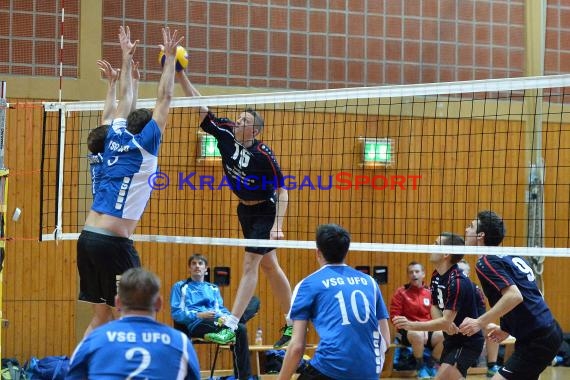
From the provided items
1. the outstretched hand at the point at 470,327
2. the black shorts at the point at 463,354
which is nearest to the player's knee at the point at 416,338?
the black shorts at the point at 463,354

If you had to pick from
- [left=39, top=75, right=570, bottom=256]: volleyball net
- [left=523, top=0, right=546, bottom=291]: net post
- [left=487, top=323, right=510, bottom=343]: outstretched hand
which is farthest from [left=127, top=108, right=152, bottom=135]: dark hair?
[left=523, top=0, right=546, bottom=291]: net post

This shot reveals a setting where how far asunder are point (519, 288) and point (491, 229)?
61 centimetres

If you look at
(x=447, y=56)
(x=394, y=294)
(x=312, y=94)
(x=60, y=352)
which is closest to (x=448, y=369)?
(x=312, y=94)

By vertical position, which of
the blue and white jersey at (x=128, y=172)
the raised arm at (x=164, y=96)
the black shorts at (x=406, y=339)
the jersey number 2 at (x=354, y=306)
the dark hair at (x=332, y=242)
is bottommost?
the black shorts at (x=406, y=339)

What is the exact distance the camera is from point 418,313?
1256 cm

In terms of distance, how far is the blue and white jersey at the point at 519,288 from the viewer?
7.44 m

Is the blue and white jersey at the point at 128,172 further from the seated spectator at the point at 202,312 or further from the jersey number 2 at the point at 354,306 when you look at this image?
the seated spectator at the point at 202,312

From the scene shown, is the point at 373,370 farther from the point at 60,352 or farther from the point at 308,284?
the point at 60,352

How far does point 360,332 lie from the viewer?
18.9ft

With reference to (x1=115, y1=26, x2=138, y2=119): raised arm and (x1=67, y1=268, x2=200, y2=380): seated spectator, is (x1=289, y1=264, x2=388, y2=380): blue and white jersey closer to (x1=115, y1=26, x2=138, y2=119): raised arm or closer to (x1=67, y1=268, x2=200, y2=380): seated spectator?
(x1=67, y1=268, x2=200, y2=380): seated spectator

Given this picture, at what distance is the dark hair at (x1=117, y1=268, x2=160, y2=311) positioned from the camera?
4.50 m

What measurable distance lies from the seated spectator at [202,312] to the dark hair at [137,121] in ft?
10.6

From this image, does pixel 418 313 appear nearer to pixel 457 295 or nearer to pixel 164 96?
pixel 457 295

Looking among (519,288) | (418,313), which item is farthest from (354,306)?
(418,313)
